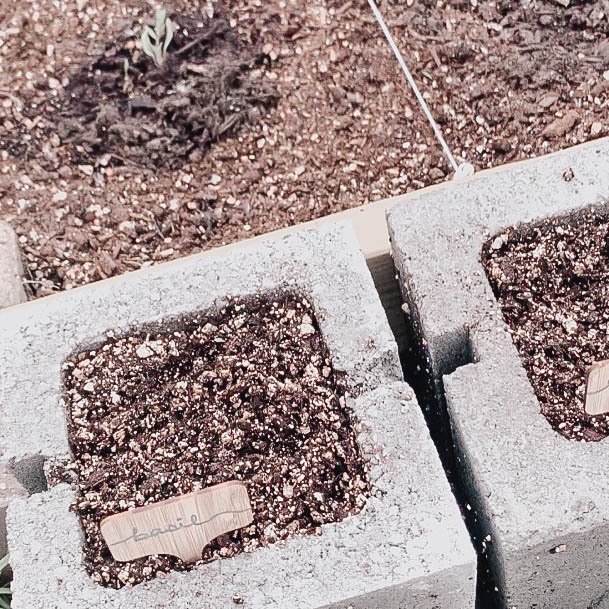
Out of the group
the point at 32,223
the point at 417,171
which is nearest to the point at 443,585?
the point at 417,171

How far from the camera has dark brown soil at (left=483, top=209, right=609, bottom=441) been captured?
1.69m

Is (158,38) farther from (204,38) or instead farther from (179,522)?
(179,522)

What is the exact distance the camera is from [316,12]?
2906 mm

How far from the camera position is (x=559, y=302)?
5.90 feet

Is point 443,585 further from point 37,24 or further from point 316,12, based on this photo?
point 37,24

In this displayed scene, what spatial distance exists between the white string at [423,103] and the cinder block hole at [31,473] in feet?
3.98

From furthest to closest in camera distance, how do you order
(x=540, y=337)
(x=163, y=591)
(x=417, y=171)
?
(x=417, y=171) → (x=540, y=337) → (x=163, y=591)

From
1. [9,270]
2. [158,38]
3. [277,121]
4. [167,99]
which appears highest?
[158,38]

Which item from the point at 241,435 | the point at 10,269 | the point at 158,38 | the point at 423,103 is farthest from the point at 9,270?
the point at 423,103

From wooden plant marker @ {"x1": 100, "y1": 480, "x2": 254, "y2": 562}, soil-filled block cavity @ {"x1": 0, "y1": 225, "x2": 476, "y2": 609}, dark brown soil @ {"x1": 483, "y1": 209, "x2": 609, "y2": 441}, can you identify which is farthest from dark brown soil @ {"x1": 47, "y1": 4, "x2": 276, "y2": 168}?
wooden plant marker @ {"x1": 100, "y1": 480, "x2": 254, "y2": 562}

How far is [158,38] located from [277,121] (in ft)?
1.38

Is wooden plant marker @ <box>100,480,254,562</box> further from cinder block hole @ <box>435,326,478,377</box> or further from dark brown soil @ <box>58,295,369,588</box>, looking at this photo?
cinder block hole @ <box>435,326,478,377</box>

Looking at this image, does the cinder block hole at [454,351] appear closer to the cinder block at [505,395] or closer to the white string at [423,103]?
the cinder block at [505,395]

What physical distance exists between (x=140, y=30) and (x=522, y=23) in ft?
3.71
